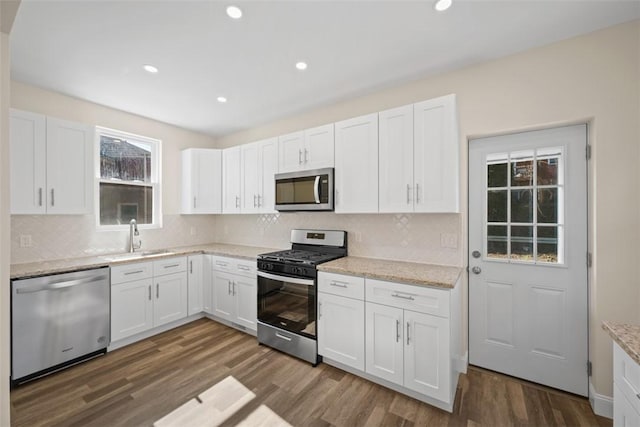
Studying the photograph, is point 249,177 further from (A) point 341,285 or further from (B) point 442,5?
(B) point 442,5

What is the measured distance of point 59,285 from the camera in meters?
2.39

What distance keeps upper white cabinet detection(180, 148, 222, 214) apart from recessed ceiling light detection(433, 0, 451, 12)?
3.12 metres

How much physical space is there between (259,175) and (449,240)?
2.31 m

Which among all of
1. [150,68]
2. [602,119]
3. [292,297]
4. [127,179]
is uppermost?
[150,68]

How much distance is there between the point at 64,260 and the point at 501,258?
14.2 ft

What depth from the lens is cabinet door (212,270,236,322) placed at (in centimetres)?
329

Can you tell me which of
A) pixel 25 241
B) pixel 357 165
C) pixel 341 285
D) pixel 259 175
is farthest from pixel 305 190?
pixel 25 241

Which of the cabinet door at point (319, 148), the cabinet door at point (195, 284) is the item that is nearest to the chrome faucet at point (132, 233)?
the cabinet door at point (195, 284)

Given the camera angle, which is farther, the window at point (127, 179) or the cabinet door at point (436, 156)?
the window at point (127, 179)

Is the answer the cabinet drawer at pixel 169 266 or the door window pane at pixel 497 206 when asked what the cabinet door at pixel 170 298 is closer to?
the cabinet drawer at pixel 169 266

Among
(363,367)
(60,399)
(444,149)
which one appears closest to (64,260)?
(60,399)

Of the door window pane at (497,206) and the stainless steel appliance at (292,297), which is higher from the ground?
the door window pane at (497,206)

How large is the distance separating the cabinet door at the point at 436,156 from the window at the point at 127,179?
3.48 metres

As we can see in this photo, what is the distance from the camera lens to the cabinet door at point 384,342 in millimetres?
2078
